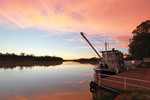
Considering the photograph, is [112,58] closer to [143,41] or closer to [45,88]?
[45,88]

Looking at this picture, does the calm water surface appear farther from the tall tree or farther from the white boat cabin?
the tall tree

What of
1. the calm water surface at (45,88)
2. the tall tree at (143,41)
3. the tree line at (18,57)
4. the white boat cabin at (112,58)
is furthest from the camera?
the tree line at (18,57)

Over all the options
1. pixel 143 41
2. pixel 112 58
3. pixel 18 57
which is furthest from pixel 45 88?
pixel 18 57

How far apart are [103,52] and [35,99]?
18.3 metres

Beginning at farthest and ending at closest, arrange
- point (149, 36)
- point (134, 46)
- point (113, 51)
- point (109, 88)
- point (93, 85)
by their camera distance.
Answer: point (134, 46) → point (149, 36) → point (113, 51) → point (93, 85) → point (109, 88)

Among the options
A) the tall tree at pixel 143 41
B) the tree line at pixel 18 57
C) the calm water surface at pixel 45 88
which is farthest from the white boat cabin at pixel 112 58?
the tree line at pixel 18 57

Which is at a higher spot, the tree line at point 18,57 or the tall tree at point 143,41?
the tall tree at point 143,41

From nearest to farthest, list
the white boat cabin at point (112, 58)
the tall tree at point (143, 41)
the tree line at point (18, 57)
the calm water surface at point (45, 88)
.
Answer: the calm water surface at point (45, 88) < the white boat cabin at point (112, 58) < the tall tree at point (143, 41) < the tree line at point (18, 57)

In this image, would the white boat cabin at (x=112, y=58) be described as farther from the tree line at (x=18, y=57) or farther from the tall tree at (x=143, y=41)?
the tree line at (x=18, y=57)

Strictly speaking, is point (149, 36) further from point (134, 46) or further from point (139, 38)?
point (134, 46)

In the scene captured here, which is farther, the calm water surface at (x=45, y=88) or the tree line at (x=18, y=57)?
the tree line at (x=18, y=57)

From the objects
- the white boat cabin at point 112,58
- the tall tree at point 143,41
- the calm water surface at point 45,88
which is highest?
the tall tree at point 143,41

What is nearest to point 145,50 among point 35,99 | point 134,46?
point 134,46

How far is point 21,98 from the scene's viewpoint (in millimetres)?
12883
